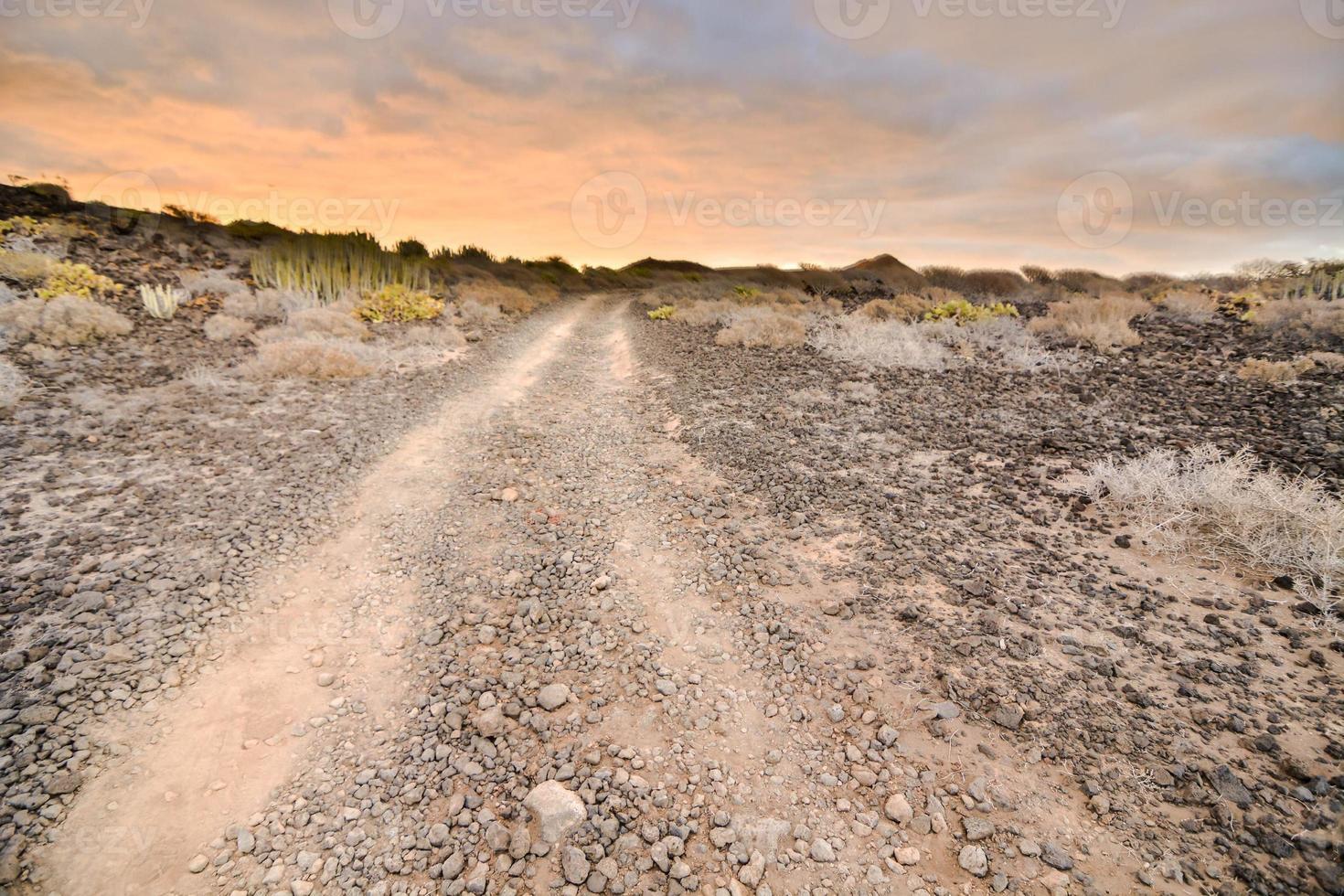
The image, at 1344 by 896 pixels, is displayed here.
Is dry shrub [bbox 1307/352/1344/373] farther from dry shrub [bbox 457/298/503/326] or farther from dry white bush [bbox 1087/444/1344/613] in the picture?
dry shrub [bbox 457/298/503/326]

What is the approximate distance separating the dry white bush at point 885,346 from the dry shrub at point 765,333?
1.55 ft

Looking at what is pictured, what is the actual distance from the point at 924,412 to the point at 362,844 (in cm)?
839

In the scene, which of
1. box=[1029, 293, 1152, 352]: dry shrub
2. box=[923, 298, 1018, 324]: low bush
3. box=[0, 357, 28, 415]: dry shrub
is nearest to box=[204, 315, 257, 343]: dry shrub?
box=[0, 357, 28, 415]: dry shrub

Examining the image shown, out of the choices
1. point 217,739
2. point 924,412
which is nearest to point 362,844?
point 217,739

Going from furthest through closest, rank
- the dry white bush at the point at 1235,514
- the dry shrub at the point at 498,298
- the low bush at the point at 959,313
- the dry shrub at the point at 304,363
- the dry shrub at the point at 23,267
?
the dry shrub at the point at 498,298 → the low bush at the point at 959,313 → the dry shrub at the point at 23,267 → the dry shrub at the point at 304,363 → the dry white bush at the point at 1235,514

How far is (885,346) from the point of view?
12062 millimetres

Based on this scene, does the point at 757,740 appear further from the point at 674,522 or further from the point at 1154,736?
the point at 674,522

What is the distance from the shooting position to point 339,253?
71.2 ft

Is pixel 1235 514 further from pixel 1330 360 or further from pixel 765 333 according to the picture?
pixel 765 333

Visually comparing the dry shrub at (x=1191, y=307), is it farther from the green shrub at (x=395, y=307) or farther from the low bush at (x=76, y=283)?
the low bush at (x=76, y=283)

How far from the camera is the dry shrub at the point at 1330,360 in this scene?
30.9 feet

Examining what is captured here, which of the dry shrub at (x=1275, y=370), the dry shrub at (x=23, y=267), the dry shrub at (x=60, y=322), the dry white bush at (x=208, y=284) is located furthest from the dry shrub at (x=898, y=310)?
the dry shrub at (x=23, y=267)

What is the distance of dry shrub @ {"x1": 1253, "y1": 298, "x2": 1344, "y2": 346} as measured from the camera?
11.9 m

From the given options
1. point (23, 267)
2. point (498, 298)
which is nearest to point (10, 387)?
point (23, 267)
